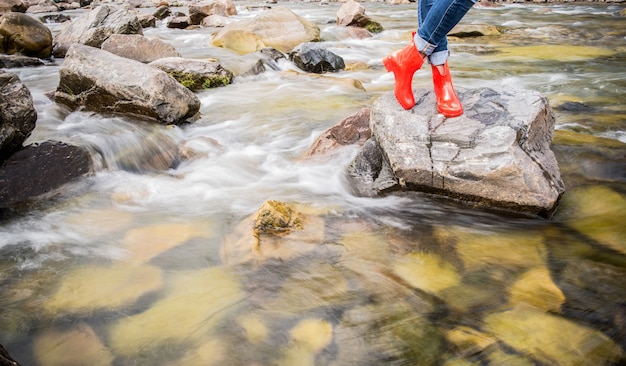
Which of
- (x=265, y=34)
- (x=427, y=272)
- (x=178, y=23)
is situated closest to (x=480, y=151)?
(x=427, y=272)

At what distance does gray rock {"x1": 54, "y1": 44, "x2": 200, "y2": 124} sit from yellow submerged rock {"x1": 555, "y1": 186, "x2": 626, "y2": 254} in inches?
201

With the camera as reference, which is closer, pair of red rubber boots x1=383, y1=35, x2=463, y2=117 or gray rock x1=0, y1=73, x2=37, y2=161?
pair of red rubber boots x1=383, y1=35, x2=463, y2=117

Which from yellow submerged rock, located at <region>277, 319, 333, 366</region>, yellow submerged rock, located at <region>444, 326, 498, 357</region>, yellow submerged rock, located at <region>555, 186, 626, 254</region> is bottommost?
yellow submerged rock, located at <region>277, 319, 333, 366</region>

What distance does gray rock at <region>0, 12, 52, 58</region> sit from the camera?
9977mm

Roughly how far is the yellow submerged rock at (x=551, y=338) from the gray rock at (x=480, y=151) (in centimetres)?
136

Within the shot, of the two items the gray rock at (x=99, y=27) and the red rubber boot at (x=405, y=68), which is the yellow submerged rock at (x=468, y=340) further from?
the gray rock at (x=99, y=27)

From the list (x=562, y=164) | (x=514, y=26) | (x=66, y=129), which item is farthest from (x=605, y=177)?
(x=514, y=26)

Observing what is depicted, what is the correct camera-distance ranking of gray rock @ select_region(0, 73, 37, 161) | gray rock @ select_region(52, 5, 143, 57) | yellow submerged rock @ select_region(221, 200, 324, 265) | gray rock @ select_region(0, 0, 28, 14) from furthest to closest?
gray rock @ select_region(0, 0, 28, 14)
gray rock @ select_region(52, 5, 143, 57)
gray rock @ select_region(0, 73, 37, 161)
yellow submerged rock @ select_region(221, 200, 324, 265)

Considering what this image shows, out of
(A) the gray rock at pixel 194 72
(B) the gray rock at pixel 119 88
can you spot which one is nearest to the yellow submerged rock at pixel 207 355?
(B) the gray rock at pixel 119 88

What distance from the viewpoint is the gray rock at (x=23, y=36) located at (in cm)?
998

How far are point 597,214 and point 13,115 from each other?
5.86 meters

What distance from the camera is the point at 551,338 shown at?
2.46 metres

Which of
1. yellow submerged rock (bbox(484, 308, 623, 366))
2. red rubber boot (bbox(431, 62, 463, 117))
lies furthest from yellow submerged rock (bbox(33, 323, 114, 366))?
red rubber boot (bbox(431, 62, 463, 117))

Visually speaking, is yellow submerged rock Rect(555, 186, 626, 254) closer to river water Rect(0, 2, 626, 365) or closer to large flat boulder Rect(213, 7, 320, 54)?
river water Rect(0, 2, 626, 365)
